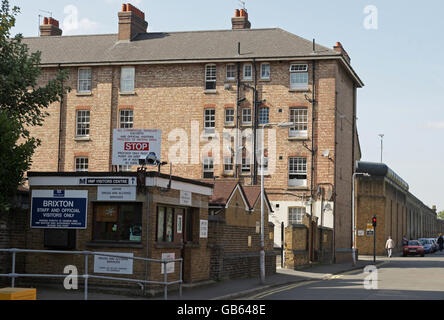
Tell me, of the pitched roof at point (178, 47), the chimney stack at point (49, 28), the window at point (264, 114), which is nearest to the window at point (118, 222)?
the window at point (264, 114)

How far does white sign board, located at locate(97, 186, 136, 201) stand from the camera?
2105 centimetres

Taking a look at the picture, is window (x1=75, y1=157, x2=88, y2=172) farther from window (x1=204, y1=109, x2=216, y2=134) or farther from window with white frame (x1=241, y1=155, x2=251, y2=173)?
window with white frame (x1=241, y1=155, x2=251, y2=173)

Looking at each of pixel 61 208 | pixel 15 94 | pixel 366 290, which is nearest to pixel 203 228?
pixel 61 208

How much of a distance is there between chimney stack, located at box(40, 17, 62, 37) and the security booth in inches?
1502

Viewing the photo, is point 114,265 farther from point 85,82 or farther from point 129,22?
point 129,22

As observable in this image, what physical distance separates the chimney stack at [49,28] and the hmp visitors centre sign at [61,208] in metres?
38.5

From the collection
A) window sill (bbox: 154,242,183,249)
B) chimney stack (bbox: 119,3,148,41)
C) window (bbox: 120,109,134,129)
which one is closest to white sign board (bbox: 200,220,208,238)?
window sill (bbox: 154,242,183,249)

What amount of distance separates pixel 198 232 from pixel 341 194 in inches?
1117

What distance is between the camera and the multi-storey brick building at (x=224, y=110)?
4797 centimetres

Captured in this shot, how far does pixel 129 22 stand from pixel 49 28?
835 cm

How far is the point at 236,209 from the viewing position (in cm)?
2928
